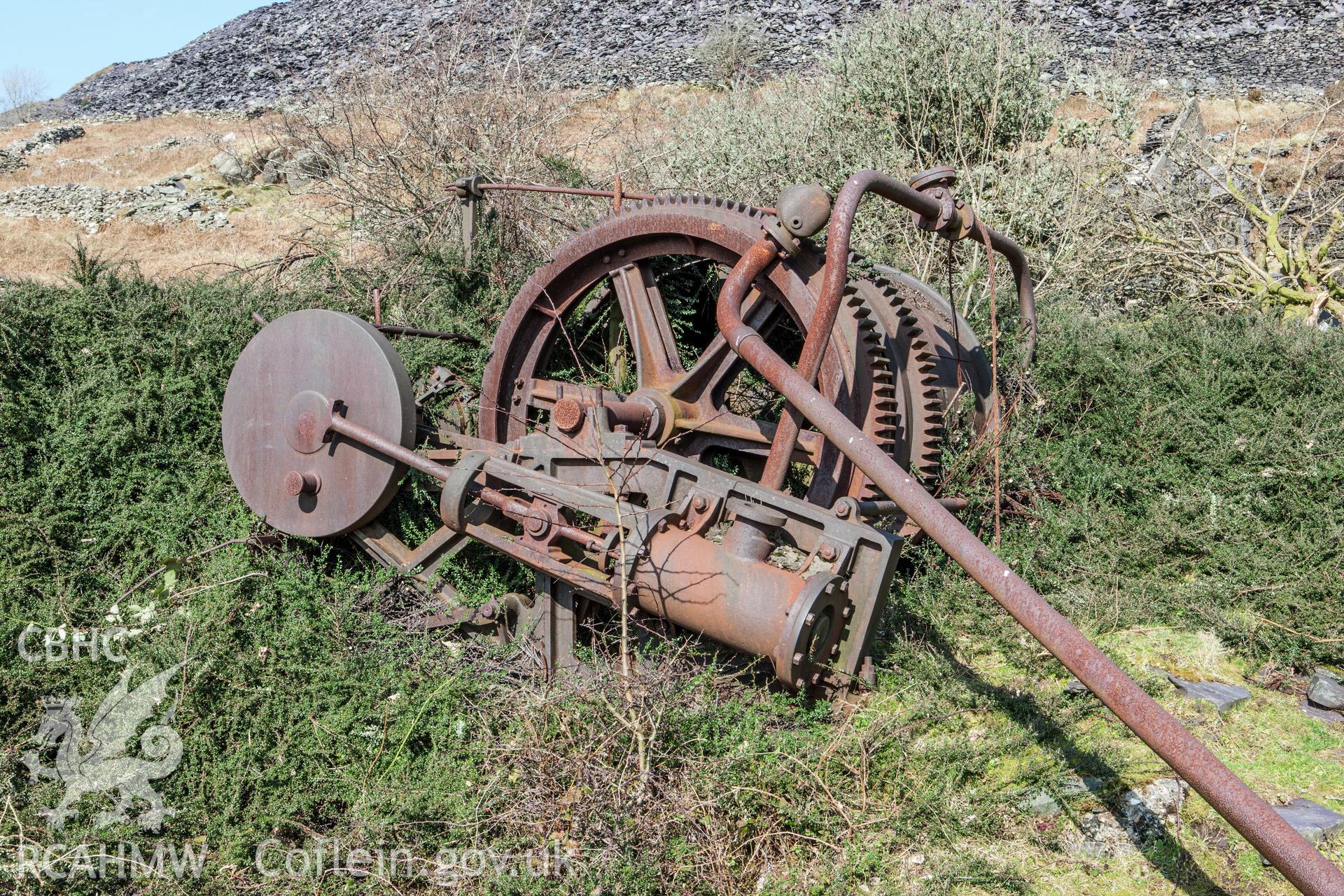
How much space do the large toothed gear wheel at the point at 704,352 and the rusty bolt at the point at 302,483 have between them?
93cm

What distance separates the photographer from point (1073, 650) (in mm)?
2600

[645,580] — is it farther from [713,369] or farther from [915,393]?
[915,393]

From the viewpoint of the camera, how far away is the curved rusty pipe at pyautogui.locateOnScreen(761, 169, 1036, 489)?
3635 mm

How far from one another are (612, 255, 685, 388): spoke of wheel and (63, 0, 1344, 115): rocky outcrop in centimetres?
1001

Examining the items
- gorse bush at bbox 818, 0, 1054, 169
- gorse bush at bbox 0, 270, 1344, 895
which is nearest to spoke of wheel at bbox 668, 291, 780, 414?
gorse bush at bbox 0, 270, 1344, 895

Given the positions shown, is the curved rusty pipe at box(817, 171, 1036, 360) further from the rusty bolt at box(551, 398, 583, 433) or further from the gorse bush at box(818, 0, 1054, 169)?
the gorse bush at box(818, 0, 1054, 169)

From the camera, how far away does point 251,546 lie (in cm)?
489

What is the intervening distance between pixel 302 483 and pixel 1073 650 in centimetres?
355

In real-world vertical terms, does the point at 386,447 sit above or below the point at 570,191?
below

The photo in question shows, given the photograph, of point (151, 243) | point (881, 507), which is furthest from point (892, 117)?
point (151, 243)

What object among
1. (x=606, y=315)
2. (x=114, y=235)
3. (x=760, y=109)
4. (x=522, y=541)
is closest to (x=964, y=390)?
(x=606, y=315)

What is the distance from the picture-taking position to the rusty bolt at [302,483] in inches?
182

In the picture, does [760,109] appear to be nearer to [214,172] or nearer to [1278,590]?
[1278,590]

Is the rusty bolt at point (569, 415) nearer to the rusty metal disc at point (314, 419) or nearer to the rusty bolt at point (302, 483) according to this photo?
the rusty metal disc at point (314, 419)
